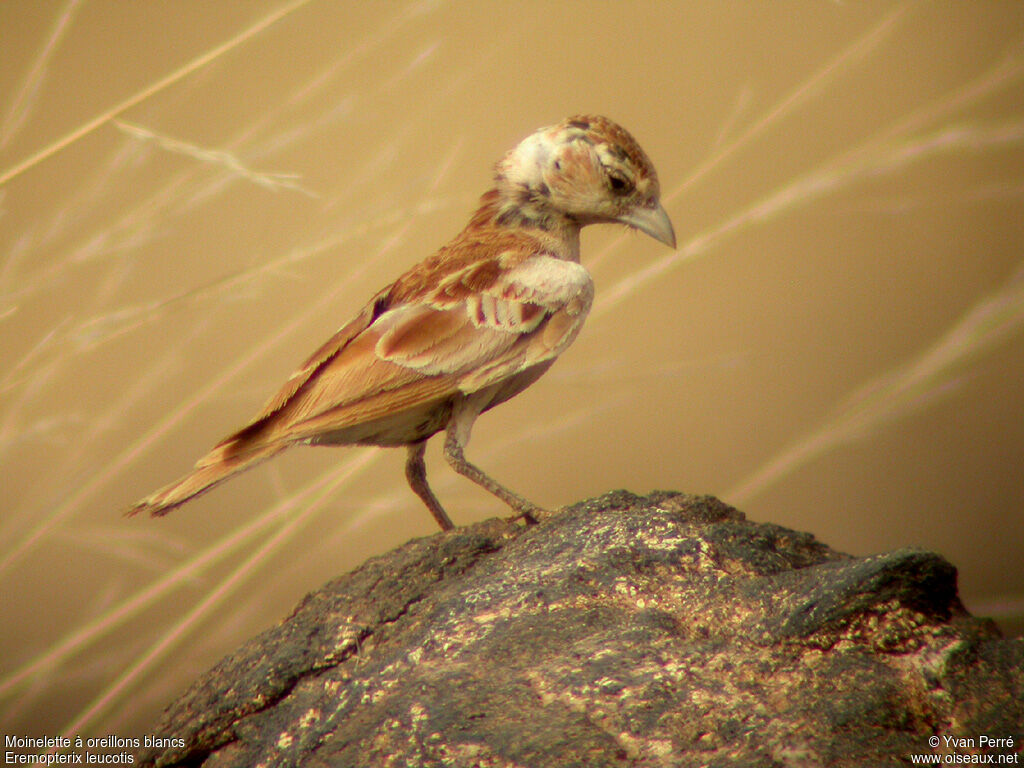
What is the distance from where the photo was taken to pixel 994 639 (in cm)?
194

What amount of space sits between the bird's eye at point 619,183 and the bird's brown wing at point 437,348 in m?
0.25

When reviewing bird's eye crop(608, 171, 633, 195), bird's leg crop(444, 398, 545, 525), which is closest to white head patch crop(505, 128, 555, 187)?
→ bird's eye crop(608, 171, 633, 195)

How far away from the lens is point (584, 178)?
2635 millimetres

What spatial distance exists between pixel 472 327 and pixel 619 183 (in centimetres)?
57

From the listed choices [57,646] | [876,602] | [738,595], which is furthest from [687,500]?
[57,646]

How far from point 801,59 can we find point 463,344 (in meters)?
2.16

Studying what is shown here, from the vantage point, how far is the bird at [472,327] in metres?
2.35

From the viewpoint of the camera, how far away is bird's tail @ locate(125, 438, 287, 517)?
229 centimetres

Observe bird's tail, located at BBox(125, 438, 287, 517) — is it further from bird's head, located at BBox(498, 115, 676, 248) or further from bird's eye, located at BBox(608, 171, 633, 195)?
bird's eye, located at BBox(608, 171, 633, 195)

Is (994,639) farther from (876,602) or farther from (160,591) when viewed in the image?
(160,591)

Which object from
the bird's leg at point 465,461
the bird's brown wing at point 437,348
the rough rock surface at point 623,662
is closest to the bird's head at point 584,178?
the bird's brown wing at point 437,348

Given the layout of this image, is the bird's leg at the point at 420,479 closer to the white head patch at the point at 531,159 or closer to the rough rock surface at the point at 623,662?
the rough rock surface at the point at 623,662

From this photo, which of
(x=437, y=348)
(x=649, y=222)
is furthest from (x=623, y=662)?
(x=649, y=222)

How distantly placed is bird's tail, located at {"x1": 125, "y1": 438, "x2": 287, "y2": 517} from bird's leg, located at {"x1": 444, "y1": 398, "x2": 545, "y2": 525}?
0.39 meters
